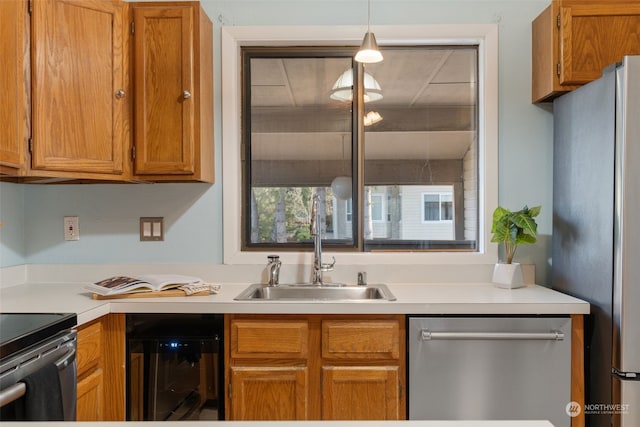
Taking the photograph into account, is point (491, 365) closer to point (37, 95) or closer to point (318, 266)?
point (318, 266)

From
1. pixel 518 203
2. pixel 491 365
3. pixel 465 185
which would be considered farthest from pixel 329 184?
pixel 491 365

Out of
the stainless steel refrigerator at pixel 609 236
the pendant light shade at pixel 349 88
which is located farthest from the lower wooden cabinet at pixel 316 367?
the pendant light shade at pixel 349 88

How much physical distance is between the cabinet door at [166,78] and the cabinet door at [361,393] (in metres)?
1.14

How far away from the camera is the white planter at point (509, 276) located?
2092mm

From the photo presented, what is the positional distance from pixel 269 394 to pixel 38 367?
32.2 inches

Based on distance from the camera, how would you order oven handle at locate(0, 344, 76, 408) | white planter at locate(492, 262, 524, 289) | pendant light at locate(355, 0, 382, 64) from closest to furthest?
oven handle at locate(0, 344, 76, 408)
pendant light at locate(355, 0, 382, 64)
white planter at locate(492, 262, 524, 289)

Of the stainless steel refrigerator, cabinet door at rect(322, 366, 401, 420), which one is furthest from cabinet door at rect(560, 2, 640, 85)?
cabinet door at rect(322, 366, 401, 420)

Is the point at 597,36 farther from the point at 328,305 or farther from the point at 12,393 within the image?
the point at 12,393

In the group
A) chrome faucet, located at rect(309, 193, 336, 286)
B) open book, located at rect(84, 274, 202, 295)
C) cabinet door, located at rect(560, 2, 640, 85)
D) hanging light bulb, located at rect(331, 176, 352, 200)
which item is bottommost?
open book, located at rect(84, 274, 202, 295)

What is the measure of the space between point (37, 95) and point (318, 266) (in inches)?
54.9

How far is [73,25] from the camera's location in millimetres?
1896

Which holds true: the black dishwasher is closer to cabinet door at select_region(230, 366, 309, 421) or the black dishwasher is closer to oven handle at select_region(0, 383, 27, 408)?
cabinet door at select_region(230, 366, 309, 421)

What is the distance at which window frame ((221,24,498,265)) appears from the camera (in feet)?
7.49

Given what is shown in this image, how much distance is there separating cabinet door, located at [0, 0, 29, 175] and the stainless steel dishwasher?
166 cm
